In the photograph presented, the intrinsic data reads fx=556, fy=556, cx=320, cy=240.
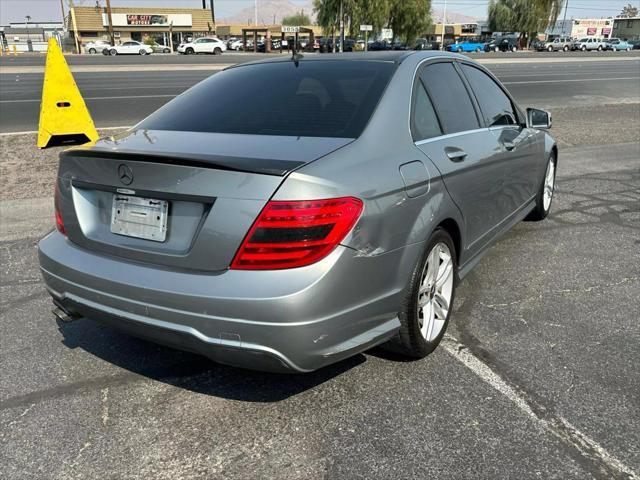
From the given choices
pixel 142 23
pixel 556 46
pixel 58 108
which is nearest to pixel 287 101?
pixel 58 108

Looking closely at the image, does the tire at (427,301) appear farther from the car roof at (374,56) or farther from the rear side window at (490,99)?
the rear side window at (490,99)

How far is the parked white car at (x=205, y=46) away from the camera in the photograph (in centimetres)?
5469

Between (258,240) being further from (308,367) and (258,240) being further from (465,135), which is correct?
(465,135)

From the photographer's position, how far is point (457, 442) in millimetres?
2455

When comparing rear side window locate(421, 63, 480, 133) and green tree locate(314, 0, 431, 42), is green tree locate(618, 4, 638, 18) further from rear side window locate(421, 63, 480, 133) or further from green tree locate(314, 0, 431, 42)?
rear side window locate(421, 63, 480, 133)

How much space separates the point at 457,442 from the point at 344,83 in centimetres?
197

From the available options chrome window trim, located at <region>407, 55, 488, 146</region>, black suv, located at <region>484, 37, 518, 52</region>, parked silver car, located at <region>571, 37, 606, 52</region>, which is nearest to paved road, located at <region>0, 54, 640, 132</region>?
chrome window trim, located at <region>407, 55, 488, 146</region>

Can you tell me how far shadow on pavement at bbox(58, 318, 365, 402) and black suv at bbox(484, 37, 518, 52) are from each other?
73.2 metres

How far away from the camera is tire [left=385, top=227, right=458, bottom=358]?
2807mm

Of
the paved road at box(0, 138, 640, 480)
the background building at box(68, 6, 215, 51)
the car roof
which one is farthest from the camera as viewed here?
the background building at box(68, 6, 215, 51)

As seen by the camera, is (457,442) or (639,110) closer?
(457,442)

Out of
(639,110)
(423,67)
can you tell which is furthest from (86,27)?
(423,67)

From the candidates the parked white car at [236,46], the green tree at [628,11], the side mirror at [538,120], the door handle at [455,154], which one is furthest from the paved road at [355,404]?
the green tree at [628,11]

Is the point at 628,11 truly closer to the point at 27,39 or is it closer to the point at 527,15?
the point at 527,15
